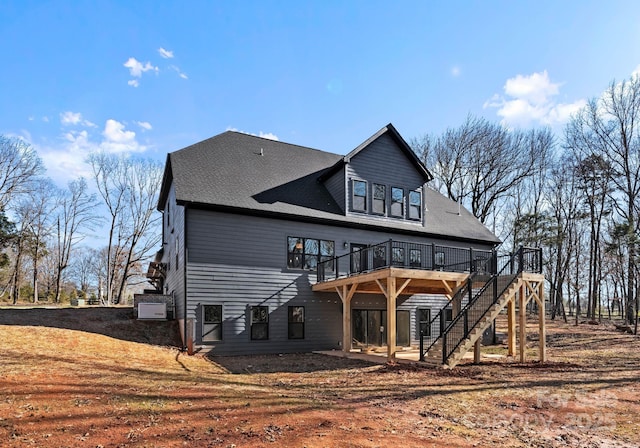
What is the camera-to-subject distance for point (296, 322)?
16.5 m

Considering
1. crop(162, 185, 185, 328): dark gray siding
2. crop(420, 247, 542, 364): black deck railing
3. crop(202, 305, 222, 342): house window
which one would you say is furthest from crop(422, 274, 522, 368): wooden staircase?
crop(162, 185, 185, 328): dark gray siding

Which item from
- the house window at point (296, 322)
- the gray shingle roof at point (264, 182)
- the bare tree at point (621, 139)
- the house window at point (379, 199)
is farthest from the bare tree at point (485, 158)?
the house window at point (296, 322)

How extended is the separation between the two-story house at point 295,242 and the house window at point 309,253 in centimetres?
5

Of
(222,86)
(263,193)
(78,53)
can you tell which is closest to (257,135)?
(222,86)

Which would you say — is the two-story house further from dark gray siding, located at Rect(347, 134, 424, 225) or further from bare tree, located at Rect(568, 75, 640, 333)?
bare tree, located at Rect(568, 75, 640, 333)

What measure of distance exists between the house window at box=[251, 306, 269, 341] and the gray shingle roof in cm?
351

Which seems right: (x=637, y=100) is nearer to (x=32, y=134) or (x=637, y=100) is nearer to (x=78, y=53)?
(x=78, y=53)

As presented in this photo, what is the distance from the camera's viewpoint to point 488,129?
3394cm

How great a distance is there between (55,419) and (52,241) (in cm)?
4264

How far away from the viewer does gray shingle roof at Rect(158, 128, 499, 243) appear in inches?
620

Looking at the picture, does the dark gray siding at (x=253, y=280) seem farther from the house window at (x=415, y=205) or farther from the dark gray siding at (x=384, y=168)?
the house window at (x=415, y=205)

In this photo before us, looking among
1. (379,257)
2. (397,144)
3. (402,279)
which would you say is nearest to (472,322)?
(402,279)

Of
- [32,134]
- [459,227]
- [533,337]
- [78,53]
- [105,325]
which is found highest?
[32,134]

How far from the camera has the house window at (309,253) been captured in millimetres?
16688
